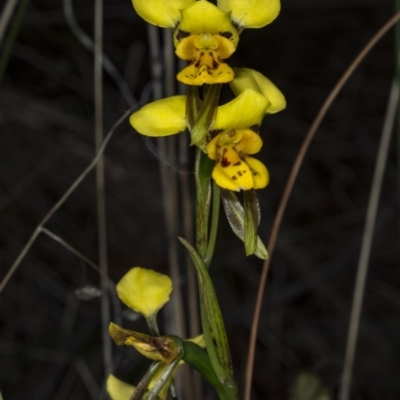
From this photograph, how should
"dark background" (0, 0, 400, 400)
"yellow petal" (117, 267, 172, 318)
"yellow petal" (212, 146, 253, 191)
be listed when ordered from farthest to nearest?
"dark background" (0, 0, 400, 400) < "yellow petal" (117, 267, 172, 318) < "yellow petal" (212, 146, 253, 191)

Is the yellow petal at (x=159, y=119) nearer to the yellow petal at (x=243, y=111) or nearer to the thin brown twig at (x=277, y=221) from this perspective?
the yellow petal at (x=243, y=111)

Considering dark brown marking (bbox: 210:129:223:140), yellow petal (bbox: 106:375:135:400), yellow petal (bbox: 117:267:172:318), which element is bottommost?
yellow petal (bbox: 106:375:135:400)

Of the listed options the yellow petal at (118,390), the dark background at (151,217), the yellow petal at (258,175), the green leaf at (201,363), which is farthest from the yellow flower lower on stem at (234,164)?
the dark background at (151,217)

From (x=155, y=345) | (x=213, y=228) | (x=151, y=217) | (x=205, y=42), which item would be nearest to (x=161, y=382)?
(x=155, y=345)

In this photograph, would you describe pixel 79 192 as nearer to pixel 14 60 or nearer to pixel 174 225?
pixel 14 60

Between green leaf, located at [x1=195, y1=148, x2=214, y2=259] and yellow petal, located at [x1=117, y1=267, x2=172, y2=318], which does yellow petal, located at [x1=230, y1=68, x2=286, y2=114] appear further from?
yellow petal, located at [x1=117, y1=267, x2=172, y2=318]

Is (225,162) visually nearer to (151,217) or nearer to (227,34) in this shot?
(227,34)

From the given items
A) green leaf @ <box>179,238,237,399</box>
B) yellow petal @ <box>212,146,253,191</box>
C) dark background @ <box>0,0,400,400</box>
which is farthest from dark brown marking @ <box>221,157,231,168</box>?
dark background @ <box>0,0,400,400</box>

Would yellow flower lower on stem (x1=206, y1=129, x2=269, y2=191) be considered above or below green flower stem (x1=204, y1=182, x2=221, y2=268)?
above

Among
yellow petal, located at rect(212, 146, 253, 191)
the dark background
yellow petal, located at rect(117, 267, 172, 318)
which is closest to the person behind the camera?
yellow petal, located at rect(212, 146, 253, 191)
